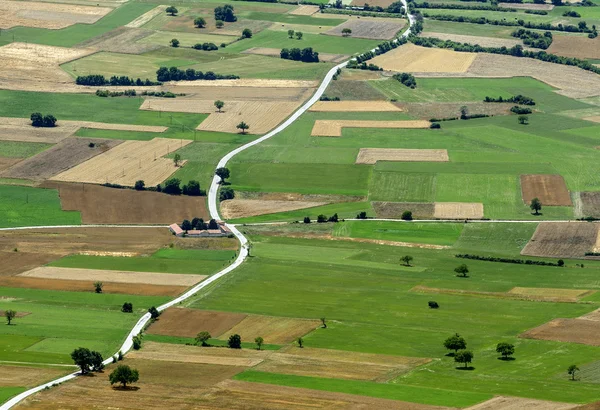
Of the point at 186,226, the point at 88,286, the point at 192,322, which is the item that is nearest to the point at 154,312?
the point at 192,322

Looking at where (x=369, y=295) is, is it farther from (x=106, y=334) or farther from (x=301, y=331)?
(x=106, y=334)

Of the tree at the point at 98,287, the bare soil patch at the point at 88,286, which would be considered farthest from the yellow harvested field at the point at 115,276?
the tree at the point at 98,287

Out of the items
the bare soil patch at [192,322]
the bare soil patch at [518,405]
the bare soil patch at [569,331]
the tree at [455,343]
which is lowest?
the bare soil patch at [192,322]

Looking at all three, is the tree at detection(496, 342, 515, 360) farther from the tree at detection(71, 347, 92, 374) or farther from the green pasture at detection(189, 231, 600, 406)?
the tree at detection(71, 347, 92, 374)

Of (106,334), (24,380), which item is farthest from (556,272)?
(24,380)

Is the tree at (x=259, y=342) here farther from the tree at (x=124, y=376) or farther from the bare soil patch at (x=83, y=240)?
the bare soil patch at (x=83, y=240)

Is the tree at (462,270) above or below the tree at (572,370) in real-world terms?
below
